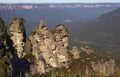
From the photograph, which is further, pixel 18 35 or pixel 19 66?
pixel 18 35

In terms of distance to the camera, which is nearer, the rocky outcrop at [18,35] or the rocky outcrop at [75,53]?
the rocky outcrop at [18,35]

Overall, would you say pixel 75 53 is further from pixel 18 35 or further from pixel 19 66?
pixel 19 66

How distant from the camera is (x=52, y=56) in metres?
102

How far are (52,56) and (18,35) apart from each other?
458 inches

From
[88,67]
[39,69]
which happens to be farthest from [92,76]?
[39,69]

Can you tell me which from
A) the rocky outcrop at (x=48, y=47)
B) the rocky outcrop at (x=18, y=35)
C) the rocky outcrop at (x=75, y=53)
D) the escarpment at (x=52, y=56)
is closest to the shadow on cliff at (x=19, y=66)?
the escarpment at (x=52, y=56)

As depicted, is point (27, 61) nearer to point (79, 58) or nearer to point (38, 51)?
point (38, 51)

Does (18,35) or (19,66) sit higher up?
(18,35)

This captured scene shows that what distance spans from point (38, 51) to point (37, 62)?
3.69 metres

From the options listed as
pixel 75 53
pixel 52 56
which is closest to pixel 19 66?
pixel 52 56

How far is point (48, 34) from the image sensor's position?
332 feet

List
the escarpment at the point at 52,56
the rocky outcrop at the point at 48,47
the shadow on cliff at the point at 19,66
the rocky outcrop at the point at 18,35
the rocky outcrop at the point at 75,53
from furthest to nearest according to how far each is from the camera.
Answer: the rocky outcrop at the point at 75,53
the rocky outcrop at the point at 48,47
the escarpment at the point at 52,56
the rocky outcrop at the point at 18,35
the shadow on cliff at the point at 19,66

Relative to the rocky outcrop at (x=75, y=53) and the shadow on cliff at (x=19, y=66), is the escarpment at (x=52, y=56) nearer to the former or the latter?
the rocky outcrop at (x=75, y=53)

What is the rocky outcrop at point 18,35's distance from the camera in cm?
9412
